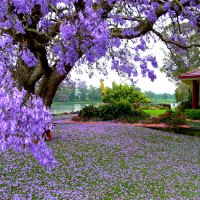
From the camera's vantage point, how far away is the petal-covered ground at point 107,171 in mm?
6605

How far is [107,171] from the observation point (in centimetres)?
797

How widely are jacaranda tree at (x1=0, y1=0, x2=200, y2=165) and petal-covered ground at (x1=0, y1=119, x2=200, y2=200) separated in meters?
1.69

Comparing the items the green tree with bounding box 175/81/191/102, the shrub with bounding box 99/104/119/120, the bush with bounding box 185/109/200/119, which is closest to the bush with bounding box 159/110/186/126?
the bush with bounding box 185/109/200/119

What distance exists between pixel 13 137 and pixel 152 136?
31.0 feet

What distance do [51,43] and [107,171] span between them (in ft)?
10.4

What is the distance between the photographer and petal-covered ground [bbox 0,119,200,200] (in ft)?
21.7

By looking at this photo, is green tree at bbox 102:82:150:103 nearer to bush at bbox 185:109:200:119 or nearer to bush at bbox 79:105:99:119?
bush at bbox 79:105:99:119

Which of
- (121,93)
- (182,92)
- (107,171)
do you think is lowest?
(107,171)

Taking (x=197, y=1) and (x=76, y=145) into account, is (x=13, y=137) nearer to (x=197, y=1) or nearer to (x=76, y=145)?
(x=76, y=145)

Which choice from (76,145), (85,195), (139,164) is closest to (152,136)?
(76,145)

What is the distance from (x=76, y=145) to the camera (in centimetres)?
1052

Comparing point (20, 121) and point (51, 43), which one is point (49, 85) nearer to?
point (51, 43)

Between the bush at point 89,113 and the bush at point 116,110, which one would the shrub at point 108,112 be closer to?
the bush at point 116,110

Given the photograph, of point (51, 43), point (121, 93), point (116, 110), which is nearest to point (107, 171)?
point (51, 43)
